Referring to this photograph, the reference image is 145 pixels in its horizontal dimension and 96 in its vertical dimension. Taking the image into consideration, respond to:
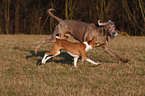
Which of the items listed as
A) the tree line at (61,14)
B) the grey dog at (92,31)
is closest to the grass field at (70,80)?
the grey dog at (92,31)

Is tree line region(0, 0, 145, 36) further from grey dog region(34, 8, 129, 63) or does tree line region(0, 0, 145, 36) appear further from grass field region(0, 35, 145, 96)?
grass field region(0, 35, 145, 96)

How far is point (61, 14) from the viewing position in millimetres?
28969

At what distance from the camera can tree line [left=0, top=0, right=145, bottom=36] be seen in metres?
26.5

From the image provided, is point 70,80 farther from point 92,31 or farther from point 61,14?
point 61,14

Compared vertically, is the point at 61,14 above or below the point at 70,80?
above

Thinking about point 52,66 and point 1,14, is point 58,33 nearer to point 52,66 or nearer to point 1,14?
point 52,66

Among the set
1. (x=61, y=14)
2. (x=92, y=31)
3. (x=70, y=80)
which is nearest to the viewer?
(x=70, y=80)

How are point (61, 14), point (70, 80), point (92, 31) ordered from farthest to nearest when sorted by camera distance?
point (61, 14) → point (92, 31) → point (70, 80)

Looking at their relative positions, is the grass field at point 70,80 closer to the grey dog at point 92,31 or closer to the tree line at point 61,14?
the grey dog at point 92,31

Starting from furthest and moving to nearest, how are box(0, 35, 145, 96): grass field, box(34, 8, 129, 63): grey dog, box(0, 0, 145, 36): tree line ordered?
box(0, 0, 145, 36): tree line < box(34, 8, 129, 63): grey dog < box(0, 35, 145, 96): grass field

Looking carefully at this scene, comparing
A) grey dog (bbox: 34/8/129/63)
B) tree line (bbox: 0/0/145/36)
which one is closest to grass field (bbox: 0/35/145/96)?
grey dog (bbox: 34/8/129/63)

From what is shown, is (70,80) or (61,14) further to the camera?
(61,14)

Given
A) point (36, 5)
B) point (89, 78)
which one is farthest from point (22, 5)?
point (89, 78)

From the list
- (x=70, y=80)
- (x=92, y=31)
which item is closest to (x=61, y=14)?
(x=92, y=31)
